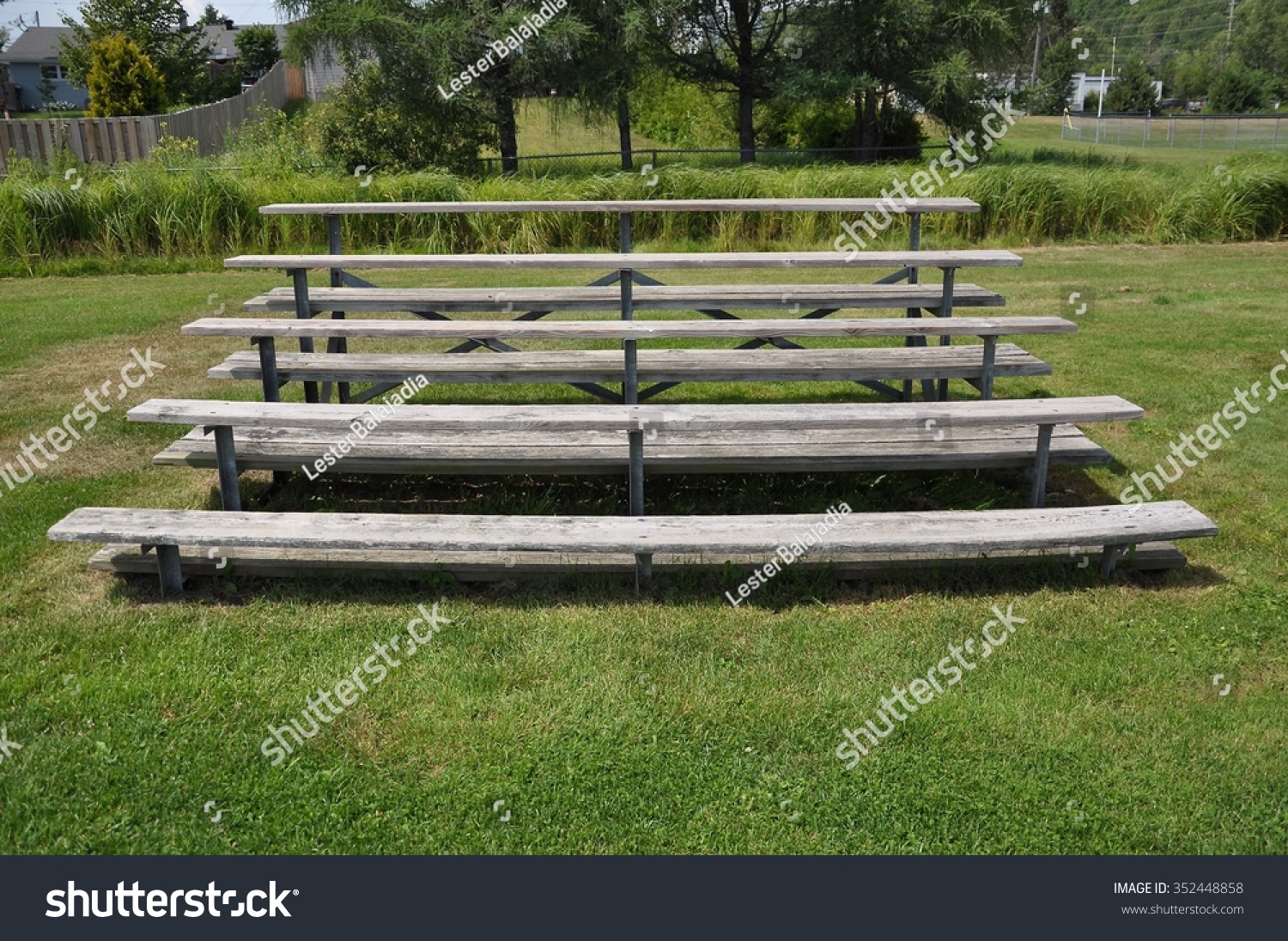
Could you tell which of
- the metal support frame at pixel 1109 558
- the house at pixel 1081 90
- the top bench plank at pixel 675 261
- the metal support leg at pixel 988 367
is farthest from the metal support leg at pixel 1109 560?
the house at pixel 1081 90

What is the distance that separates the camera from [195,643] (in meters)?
3.93

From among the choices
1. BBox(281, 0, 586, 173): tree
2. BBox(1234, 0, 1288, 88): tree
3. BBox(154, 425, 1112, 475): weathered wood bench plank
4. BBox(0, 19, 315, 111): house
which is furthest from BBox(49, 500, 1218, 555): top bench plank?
BBox(1234, 0, 1288, 88): tree

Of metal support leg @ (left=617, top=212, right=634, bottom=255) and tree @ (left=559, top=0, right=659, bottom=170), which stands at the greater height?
tree @ (left=559, top=0, right=659, bottom=170)

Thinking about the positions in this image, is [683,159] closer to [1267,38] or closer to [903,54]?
[903,54]

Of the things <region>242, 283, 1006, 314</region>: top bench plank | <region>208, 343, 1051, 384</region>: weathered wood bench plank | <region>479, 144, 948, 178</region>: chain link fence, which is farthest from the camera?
<region>479, 144, 948, 178</region>: chain link fence

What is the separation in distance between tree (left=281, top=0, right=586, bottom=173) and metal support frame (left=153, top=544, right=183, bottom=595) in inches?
570

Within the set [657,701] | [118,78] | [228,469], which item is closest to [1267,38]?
[118,78]

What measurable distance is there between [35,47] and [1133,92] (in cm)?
5723

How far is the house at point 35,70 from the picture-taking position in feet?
190

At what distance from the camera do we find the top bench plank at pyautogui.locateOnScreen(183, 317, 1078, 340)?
4996mm

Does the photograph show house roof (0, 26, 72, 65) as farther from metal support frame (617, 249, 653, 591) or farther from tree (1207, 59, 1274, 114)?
metal support frame (617, 249, 653, 591)

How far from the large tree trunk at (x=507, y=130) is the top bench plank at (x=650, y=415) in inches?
564

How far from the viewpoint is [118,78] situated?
27391mm

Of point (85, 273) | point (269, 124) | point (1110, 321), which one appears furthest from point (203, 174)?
point (1110, 321)
